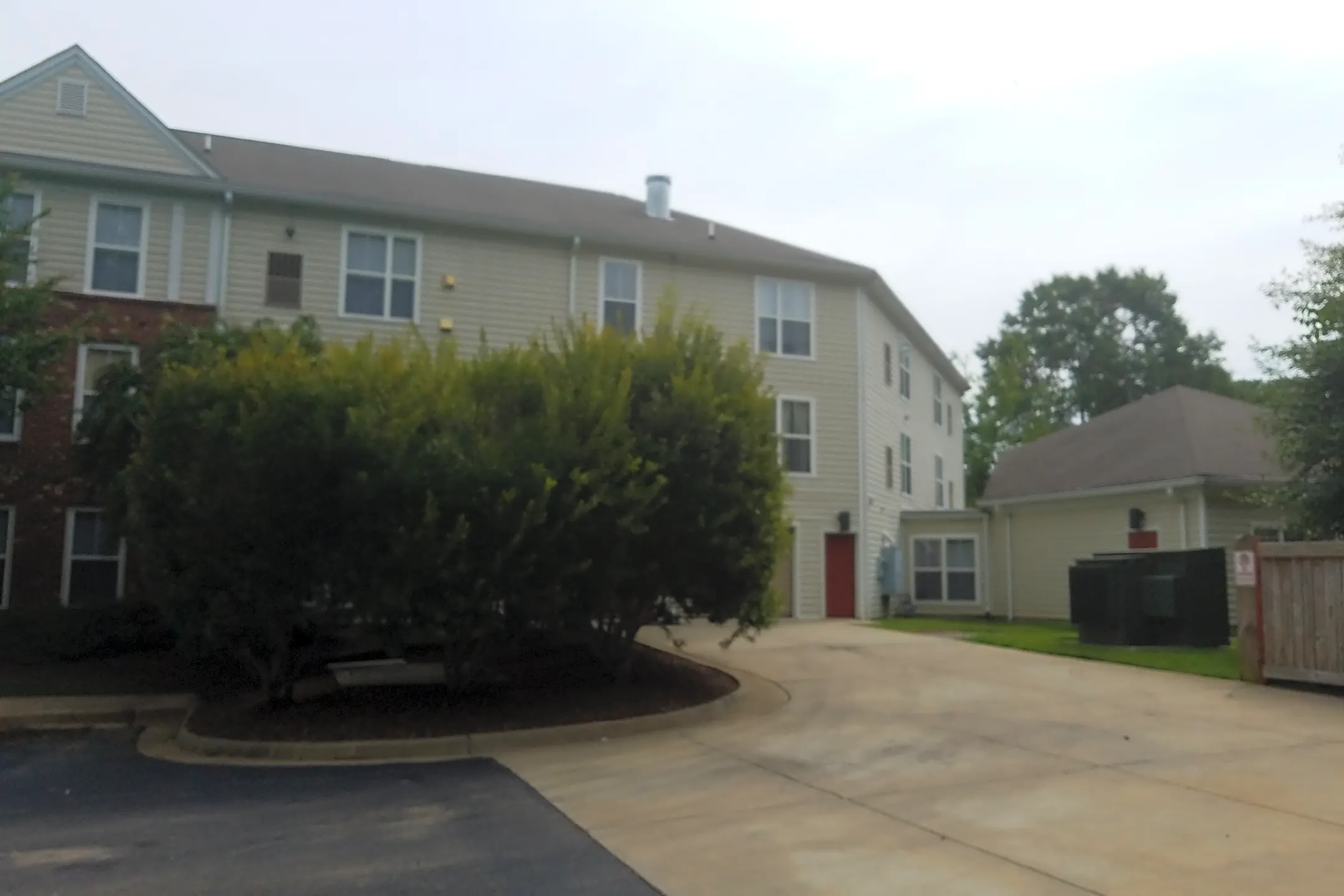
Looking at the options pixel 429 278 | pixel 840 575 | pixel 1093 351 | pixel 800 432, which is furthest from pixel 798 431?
pixel 1093 351

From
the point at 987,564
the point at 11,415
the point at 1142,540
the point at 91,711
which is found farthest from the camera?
the point at 987,564

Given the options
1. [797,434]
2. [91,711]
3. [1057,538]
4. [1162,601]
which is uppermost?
[797,434]

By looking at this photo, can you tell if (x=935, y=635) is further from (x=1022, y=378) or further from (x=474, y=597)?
(x=1022, y=378)

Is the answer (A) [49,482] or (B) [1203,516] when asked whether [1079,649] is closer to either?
(B) [1203,516]

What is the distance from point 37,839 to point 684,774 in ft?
14.2

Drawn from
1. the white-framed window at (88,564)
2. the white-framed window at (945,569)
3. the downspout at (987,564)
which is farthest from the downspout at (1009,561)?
the white-framed window at (88,564)

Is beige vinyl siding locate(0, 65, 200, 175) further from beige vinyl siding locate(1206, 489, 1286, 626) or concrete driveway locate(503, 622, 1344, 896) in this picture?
beige vinyl siding locate(1206, 489, 1286, 626)

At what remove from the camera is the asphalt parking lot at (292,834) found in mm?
5680

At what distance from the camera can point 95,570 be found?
1767 centimetres

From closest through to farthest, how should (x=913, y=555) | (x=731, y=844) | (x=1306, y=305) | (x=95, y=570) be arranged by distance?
1. (x=731, y=844)
2. (x=1306, y=305)
3. (x=95, y=570)
4. (x=913, y=555)

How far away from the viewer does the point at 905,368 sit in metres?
27.7

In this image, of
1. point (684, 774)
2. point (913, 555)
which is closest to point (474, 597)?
point (684, 774)

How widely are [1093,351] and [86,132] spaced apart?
1978 inches

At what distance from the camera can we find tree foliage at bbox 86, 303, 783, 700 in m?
9.94
